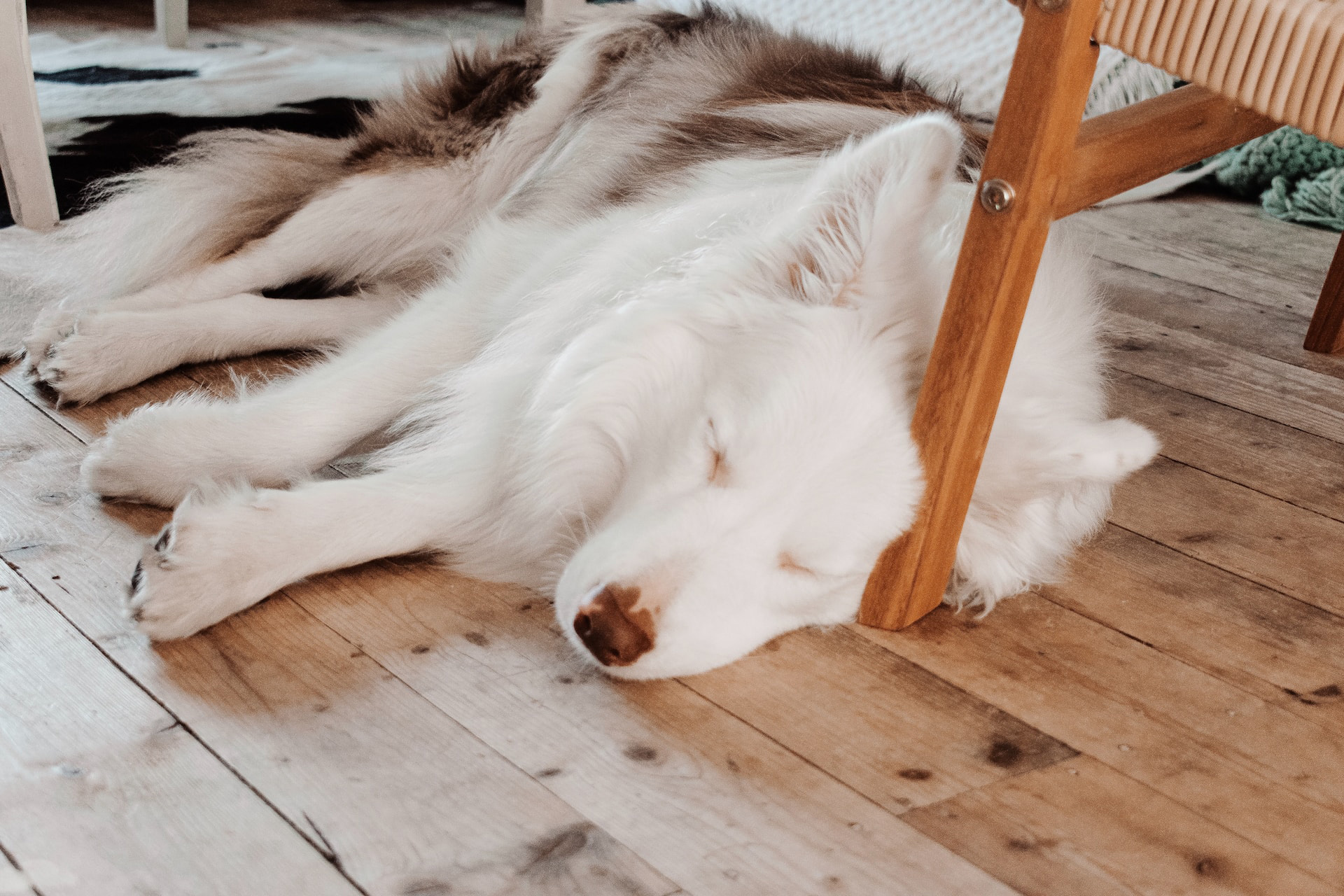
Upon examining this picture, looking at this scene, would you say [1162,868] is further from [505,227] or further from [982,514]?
[505,227]

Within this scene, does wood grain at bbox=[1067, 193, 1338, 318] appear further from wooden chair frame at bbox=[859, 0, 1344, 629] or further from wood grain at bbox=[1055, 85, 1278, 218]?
wooden chair frame at bbox=[859, 0, 1344, 629]

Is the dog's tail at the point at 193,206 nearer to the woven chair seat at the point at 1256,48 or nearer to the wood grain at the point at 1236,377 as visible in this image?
the woven chair seat at the point at 1256,48

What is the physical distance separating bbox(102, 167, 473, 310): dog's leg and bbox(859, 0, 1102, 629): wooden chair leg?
1.28 metres

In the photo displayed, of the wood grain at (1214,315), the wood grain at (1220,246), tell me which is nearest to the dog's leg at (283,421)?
the wood grain at (1214,315)

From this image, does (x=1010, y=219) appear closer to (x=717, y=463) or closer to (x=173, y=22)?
(x=717, y=463)

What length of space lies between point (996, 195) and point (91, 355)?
152 centimetres

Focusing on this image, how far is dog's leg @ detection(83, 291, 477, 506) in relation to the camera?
1.68m

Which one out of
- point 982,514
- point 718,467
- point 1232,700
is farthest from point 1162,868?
point 718,467

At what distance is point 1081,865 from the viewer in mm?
1224

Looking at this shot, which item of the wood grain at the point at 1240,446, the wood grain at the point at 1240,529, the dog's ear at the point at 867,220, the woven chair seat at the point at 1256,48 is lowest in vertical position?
the wood grain at the point at 1240,529

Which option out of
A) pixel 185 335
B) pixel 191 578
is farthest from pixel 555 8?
pixel 191 578

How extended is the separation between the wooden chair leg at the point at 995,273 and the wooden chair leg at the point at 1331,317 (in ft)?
5.92

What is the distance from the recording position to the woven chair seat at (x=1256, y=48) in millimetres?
1196

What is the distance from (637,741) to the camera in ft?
4.38
